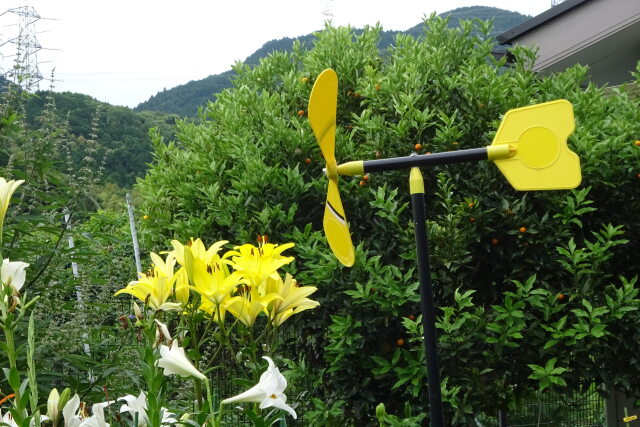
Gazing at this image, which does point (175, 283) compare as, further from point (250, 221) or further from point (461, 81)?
point (461, 81)

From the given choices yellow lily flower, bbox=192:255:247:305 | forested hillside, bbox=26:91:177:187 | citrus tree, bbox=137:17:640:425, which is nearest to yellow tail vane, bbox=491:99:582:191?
yellow lily flower, bbox=192:255:247:305

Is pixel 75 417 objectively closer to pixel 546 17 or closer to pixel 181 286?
pixel 181 286

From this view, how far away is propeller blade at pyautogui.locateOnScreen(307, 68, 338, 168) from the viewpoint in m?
1.78

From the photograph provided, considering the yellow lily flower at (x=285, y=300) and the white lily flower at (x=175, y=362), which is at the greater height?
the yellow lily flower at (x=285, y=300)

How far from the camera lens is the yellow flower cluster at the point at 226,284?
1.30 metres

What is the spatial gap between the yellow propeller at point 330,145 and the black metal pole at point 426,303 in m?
0.26

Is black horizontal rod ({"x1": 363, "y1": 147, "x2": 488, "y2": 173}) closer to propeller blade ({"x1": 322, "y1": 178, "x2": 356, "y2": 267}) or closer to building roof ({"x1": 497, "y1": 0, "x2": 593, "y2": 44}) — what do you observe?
propeller blade ({"x1": 322, "y1": 178, "x2": 356, "y2": 267})

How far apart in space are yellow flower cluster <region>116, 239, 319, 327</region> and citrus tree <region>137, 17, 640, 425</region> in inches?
68.5

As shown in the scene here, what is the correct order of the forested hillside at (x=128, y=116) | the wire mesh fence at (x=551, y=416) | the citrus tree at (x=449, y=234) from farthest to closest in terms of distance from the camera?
1. the wire mesh fence at (x=551, y=416)
2. the forested hillside at (x=128, y=116)
3. the citrus tree at (x=449, y=234)

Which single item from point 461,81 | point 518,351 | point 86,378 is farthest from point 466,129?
point 86,378

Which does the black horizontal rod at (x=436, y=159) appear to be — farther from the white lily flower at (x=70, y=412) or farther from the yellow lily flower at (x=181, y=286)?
the white lily flower at (x=70, y=412)

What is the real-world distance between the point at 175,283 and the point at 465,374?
2.15 metres

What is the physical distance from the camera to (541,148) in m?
1.69

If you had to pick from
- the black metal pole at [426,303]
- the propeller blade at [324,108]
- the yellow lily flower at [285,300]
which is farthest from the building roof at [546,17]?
the yellow lily flower at [285,300]
